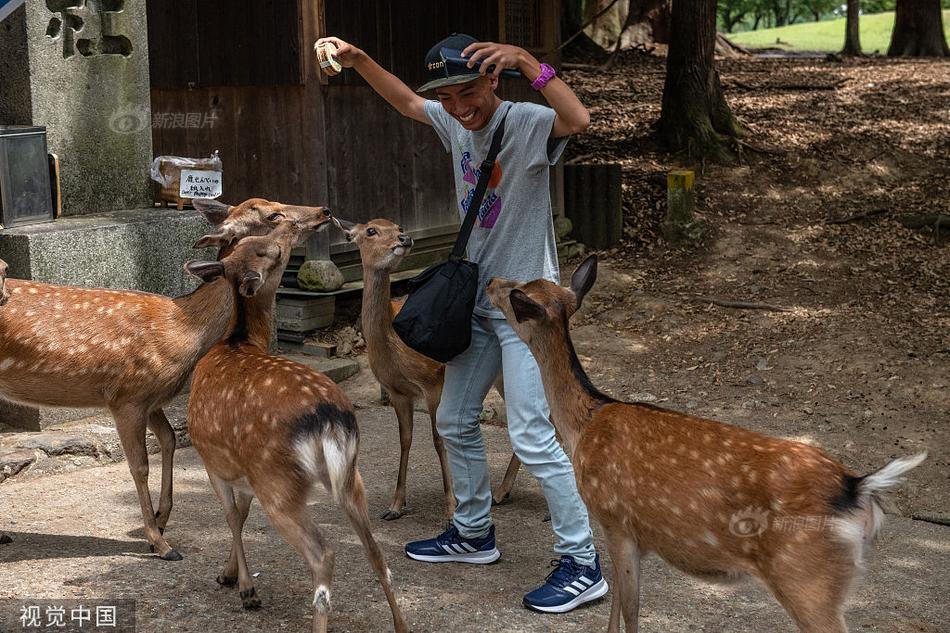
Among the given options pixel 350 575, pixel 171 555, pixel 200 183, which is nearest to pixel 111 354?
pixel 171 555

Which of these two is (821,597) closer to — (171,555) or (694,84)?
(171,555)

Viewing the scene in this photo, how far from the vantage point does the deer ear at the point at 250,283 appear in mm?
4512

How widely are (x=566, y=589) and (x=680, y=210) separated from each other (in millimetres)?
7415

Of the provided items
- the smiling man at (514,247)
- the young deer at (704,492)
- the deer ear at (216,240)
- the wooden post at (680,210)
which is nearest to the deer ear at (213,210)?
the deer ear at (216,240)

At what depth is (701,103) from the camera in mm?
12805

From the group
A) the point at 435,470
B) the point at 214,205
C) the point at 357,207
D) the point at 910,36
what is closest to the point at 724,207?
the point at 357,207

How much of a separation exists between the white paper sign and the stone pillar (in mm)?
399

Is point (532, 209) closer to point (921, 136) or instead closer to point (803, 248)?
point (803, 248)

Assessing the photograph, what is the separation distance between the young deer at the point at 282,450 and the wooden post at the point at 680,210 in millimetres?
7431

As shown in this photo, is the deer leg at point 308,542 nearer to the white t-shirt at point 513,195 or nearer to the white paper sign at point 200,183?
the white t-shirt at point 513,195

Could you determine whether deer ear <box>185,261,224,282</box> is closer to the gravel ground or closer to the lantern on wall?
the gravel ground

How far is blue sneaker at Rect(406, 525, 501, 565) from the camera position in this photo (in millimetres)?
4812

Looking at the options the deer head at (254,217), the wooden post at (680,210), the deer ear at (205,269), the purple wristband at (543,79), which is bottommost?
the wooden post at (680,210)

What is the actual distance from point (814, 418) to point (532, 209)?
357cm
